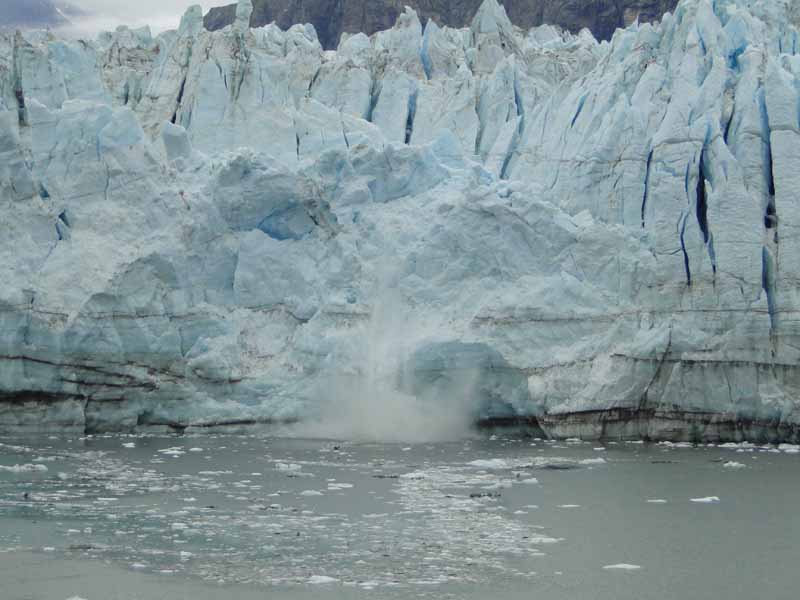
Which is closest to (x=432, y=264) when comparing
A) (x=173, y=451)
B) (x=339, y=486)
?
(x=173, y=451)

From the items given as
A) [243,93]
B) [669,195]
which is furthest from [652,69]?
[243,93]

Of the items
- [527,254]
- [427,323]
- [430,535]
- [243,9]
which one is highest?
[243,9]

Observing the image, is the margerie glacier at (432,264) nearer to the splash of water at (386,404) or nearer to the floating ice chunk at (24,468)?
the splash of water at (386,404)

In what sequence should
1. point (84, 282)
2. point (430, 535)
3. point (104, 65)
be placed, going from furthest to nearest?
point (104, 65) → point (84, 282) → point (430, 535)

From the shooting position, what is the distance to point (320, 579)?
675 cm

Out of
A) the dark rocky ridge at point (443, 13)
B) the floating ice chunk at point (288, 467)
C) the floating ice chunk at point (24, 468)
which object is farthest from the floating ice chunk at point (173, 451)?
the dark rocky ridge at point (443, 13)

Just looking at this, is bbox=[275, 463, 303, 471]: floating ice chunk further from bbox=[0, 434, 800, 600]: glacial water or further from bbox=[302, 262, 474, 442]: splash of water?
bbox=[302, 262, 474, 442]: splash of water

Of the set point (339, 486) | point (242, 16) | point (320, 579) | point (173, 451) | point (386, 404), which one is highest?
point (242, 16)

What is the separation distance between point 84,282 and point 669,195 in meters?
7.25

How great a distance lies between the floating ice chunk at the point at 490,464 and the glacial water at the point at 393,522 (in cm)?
4

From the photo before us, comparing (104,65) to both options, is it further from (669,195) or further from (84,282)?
(669,195)

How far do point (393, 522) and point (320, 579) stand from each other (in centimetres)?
185

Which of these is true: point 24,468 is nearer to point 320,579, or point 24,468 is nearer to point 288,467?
point 288,467

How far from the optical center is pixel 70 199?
14609 mm
